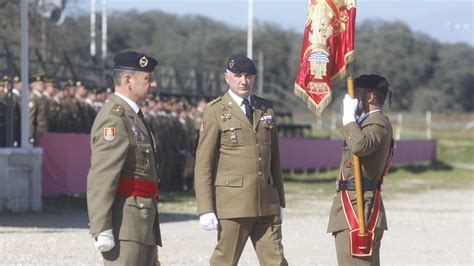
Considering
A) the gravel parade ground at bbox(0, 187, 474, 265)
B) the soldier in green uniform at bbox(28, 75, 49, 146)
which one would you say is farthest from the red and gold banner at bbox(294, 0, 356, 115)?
the soldier in green uniform at bbox(28, 75, 49, 146)

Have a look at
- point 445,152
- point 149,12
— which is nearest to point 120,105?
point 445,152

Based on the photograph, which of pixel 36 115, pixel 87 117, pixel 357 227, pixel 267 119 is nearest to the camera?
pixel 357 227

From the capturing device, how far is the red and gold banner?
777 cm

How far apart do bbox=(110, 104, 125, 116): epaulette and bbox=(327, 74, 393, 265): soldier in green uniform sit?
70.0 inches

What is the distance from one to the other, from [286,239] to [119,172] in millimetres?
7869

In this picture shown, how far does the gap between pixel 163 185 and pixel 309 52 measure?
1460 centimetres

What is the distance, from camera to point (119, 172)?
6180mm

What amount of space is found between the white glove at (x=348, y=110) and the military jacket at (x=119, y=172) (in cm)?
153

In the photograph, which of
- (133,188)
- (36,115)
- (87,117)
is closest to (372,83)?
(133,188)

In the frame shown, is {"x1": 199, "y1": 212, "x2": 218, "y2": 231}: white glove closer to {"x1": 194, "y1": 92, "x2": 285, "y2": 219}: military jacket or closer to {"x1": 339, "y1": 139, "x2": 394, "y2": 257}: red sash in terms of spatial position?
{"x1": 194, "y1": 92, "x2": 285, "y2": 219}: military jacket

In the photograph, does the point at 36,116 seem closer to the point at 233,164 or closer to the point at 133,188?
the point at 233,164

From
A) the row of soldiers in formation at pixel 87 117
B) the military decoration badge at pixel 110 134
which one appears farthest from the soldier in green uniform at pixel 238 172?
the row of soldiers in formation at pixel 87 117

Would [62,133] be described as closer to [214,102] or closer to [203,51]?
[214,102]

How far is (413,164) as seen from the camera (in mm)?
39719
